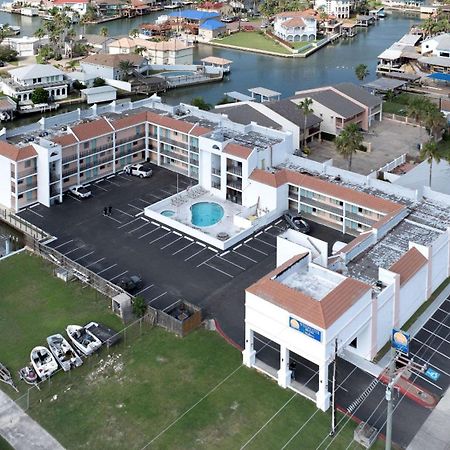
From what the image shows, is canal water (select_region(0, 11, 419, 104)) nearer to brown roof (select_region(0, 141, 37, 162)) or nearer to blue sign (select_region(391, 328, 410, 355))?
brown roof (select_region(0, 141, 37, 162))

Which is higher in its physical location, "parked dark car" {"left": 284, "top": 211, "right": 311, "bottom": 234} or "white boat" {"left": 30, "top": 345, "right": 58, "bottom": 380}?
"parked dark car" {"left": 284, "top": 211, "right": 311, "bottom": 234}

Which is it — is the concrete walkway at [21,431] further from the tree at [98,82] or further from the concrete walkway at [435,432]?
the tree at [98,82]

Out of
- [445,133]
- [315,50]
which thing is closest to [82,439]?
[445,133]

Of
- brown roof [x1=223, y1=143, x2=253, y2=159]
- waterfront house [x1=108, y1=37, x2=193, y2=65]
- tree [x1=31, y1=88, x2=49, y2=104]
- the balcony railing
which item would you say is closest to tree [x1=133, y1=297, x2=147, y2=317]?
the balcony railing

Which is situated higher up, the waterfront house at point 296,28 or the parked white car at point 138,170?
the waterfront house at point 296,28

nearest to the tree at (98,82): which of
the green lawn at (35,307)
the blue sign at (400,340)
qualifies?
the green lawn at (35,307)
